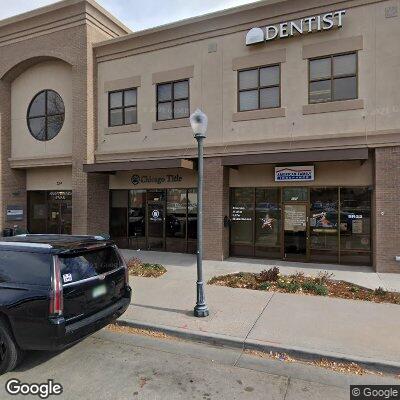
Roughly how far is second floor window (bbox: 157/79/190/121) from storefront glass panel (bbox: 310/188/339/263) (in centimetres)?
569

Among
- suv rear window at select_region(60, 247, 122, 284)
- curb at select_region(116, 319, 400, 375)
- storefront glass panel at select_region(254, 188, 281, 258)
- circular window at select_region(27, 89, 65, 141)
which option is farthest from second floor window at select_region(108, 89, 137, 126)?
curb at select_region(116, 319, 400, 375)

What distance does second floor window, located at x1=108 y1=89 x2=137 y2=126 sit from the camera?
550 inches

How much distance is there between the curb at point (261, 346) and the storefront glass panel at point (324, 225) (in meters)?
7.04

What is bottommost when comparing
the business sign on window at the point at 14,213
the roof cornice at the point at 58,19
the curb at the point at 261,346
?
the curb at the point at 261,346

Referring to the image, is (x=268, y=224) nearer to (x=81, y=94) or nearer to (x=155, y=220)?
(x=155, y=220)

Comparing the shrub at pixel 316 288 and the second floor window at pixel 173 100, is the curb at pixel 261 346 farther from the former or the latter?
the second floor window at pixel 173 100

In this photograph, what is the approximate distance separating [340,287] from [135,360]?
5.65 meters

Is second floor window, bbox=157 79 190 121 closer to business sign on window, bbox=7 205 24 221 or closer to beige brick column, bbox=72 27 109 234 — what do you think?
beige brick column, bbox=72 27 109 234

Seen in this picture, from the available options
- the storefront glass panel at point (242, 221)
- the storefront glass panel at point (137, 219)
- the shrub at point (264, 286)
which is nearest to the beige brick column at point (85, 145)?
the storefront glass panel at point (137, 219)

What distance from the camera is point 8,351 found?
433 centimetres

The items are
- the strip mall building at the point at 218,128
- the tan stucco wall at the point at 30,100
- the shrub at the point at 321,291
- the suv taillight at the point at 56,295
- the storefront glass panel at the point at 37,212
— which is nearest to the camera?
the suv taillight at the point at 56,295

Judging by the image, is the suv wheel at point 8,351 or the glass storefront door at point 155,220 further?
the glass storefront door at point 155,220

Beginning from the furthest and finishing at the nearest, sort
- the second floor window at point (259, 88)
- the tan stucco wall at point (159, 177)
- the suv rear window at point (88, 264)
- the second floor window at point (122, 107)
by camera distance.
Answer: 1. the second floor window at point (122, 107)
2. the tan stucco wall at point (159, 177)
3. the second floor window at point (259, 88)
4. the suv rear window at point (88, 264)

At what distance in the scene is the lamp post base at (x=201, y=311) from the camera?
6.38m
